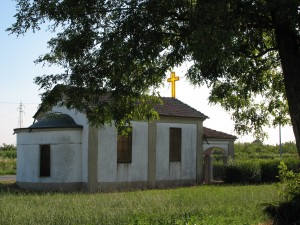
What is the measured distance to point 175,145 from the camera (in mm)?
28219

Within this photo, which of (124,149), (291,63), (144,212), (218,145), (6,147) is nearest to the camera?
(291,63)

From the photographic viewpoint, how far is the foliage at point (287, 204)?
10.3 meters

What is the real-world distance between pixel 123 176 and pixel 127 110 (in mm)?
13854

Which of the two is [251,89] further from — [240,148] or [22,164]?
[240,148]

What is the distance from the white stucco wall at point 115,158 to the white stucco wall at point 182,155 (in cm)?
101

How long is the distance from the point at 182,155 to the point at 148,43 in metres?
19.0

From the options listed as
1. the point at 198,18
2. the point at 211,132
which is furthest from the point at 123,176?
the point at 198,18

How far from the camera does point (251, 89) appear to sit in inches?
500

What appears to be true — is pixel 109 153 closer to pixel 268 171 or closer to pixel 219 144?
pixel 219 144

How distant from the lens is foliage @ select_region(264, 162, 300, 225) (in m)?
10.3

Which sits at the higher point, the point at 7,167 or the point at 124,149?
the point at 124,149

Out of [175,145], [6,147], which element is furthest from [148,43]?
[6,147]

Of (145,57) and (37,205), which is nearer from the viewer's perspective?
(145,57)

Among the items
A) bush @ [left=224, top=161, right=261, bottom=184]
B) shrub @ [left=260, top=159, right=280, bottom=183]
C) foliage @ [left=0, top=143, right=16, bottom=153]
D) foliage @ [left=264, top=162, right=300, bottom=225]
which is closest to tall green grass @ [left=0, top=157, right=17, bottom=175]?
foliage @ [left=0, top=143, right=16, bottom=153]
